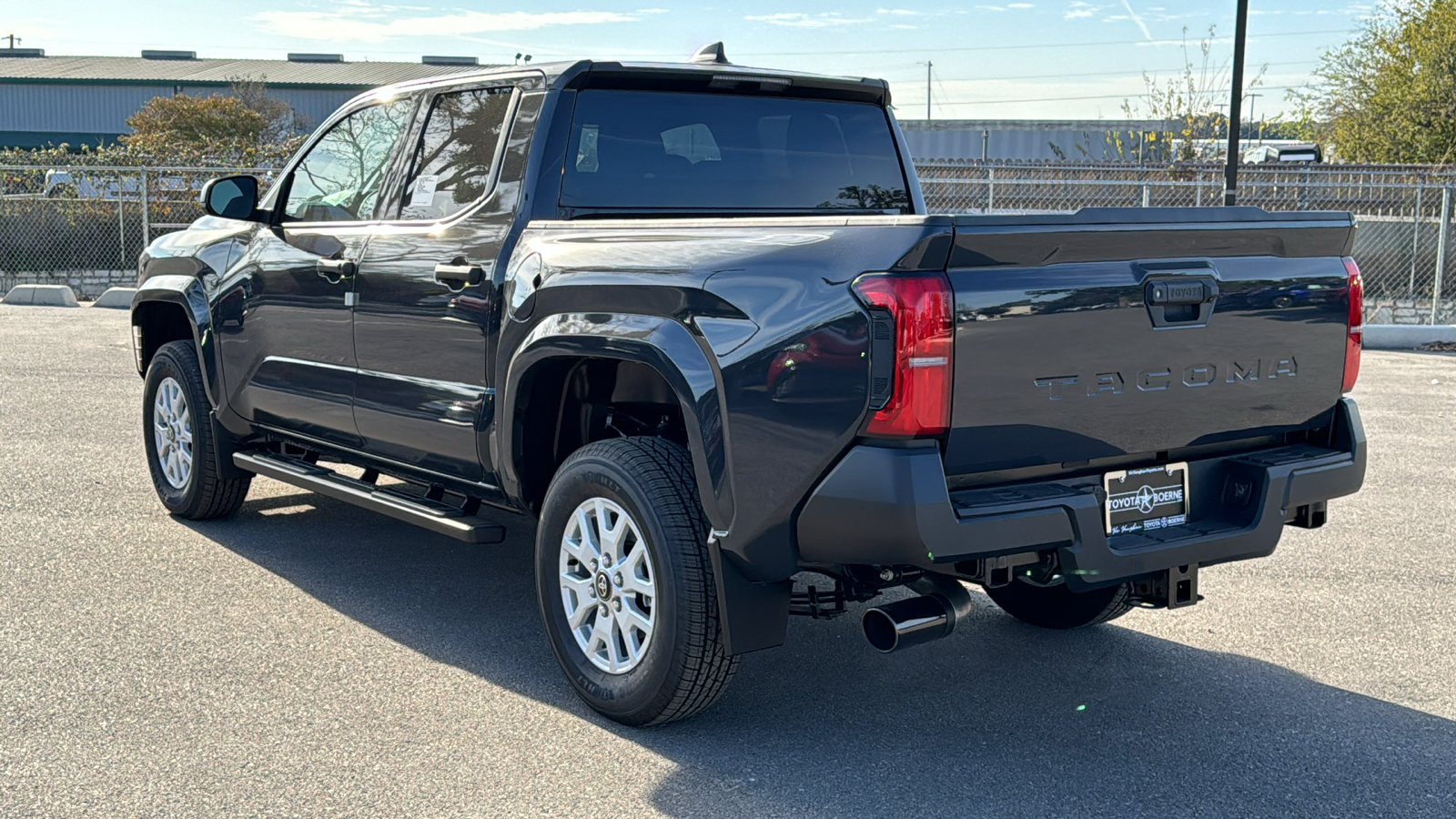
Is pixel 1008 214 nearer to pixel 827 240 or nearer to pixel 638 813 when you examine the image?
pixel 827 240

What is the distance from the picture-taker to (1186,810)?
12.2 feet

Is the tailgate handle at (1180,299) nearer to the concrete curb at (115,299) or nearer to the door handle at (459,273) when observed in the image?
the door handle at (459,273)

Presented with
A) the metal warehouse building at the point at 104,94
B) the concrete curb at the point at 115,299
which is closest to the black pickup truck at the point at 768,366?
the concrete curb at the point at 115,299

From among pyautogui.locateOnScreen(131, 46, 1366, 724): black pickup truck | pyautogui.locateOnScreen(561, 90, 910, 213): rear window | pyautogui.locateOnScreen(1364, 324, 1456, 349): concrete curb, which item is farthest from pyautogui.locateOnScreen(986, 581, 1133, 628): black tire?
pyautogui.locateOnScreen(1364, 324, 1456, 349): concrete curb

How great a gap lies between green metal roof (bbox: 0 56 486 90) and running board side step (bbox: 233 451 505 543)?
65.4 metres

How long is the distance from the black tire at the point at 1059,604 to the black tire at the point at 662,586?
1491mm

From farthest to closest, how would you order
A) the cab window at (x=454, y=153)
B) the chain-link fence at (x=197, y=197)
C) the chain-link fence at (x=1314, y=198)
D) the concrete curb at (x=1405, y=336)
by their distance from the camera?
the chain-link fence at (x=197, y=197)
the chain-link fence at (x=1314, y=198)
the concrete curb at (x=1405, y=336)
the cab window at (x=454, y=153)

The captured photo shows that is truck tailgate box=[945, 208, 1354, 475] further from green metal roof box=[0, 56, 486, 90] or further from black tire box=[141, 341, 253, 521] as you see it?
green metal roof box=[0, 56, 486, 90]

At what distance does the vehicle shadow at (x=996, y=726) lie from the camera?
12.4 ft

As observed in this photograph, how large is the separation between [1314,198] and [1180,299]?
18360 millimetres

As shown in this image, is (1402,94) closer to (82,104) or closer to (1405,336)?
(1405,336)

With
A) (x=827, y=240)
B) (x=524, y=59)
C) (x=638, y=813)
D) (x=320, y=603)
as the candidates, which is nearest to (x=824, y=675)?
(x=638, y=813)

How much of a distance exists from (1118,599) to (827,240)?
84.3 inches

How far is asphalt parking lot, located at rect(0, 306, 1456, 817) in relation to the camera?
12.5ft
